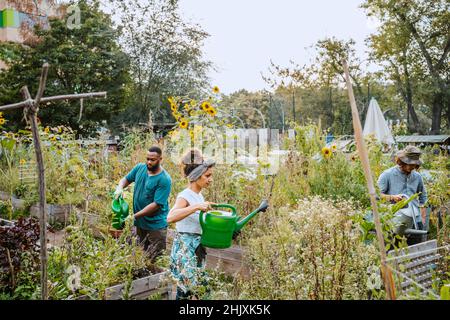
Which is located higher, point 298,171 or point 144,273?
point 298,171

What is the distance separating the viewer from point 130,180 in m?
3.71

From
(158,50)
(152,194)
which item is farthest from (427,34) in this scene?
(152,194)

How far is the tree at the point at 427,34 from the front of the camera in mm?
17141

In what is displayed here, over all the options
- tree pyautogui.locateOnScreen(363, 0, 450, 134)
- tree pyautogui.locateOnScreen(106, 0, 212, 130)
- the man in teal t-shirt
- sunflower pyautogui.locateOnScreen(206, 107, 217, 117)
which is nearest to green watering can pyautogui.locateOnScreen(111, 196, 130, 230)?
the man in teal t-shirt

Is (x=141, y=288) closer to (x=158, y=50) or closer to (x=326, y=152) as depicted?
(x=326, y=152)

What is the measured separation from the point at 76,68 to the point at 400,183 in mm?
12995

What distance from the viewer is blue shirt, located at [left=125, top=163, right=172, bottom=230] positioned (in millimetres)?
3401

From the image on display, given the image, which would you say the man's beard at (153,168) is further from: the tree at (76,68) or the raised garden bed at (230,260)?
the tree at (76,68)

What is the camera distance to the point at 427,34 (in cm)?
1769

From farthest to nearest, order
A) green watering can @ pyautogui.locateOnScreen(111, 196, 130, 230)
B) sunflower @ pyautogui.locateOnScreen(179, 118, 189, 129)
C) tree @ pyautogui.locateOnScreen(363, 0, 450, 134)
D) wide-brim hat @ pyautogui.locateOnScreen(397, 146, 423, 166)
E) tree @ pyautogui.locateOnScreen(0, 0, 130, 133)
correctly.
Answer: tree @ pyautogui.locateOnScreen(363, 0, 450, 134) → tree @ pyautogui.locateOnScreen(0, 0, 130, 133) → sunflower @ pyautogui.locateOnScreen(179, 118, 189, 129) → wide-brim hat @ pyautogui.locateOnScreen(397, 146, 423, 166) → green watering can @ pyautogui.locateOnScreen(111, 196, 130, 230)

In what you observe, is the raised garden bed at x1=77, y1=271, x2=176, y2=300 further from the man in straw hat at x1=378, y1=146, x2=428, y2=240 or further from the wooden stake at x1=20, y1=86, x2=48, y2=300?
the man in straw hat at x1=378, y1=146, x2=428, y2=240
